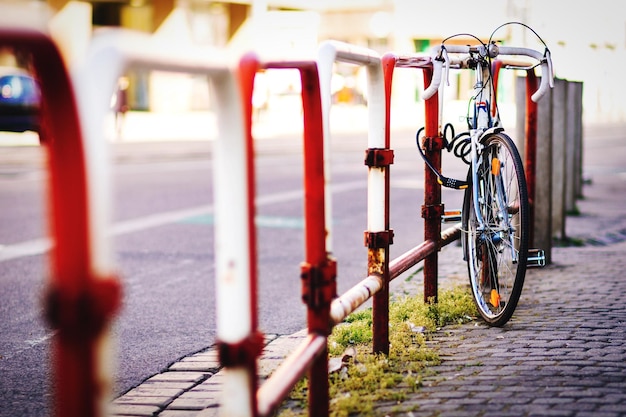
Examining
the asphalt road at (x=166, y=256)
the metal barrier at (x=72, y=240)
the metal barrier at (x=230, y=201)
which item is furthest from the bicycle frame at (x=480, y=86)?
the metal barrier at (x=72, y=240)

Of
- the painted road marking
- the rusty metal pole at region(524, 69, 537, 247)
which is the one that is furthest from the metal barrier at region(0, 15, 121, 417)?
the painted road marking

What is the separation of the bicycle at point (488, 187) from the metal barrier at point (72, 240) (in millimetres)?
3231

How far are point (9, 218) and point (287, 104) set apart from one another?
3718cm

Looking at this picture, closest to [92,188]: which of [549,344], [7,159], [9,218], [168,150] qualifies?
[549,344]

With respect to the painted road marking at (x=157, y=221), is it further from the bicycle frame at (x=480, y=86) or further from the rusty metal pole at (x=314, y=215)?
the rusty metal pole at (x=314, y=215)

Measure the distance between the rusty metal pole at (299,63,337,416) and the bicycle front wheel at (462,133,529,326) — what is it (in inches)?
67.1

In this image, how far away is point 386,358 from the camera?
14.8ft

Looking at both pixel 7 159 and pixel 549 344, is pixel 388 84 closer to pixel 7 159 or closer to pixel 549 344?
pixel 549 344

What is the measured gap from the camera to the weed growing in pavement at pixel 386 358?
3.92 metres

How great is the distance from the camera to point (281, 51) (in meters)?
3.38

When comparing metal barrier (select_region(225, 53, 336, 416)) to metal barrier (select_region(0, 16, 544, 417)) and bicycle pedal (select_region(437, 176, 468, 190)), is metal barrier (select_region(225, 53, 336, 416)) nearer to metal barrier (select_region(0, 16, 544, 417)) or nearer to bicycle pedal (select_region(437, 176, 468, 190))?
metal barrier (select_region(0, 16, 544, 417))

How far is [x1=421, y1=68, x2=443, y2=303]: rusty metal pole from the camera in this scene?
5.56m

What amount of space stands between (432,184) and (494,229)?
51 centimetres

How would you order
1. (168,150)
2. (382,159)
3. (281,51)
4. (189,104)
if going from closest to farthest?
1. (281,51)
2. (382,159)
3. (168,150)
4. (189,104)
